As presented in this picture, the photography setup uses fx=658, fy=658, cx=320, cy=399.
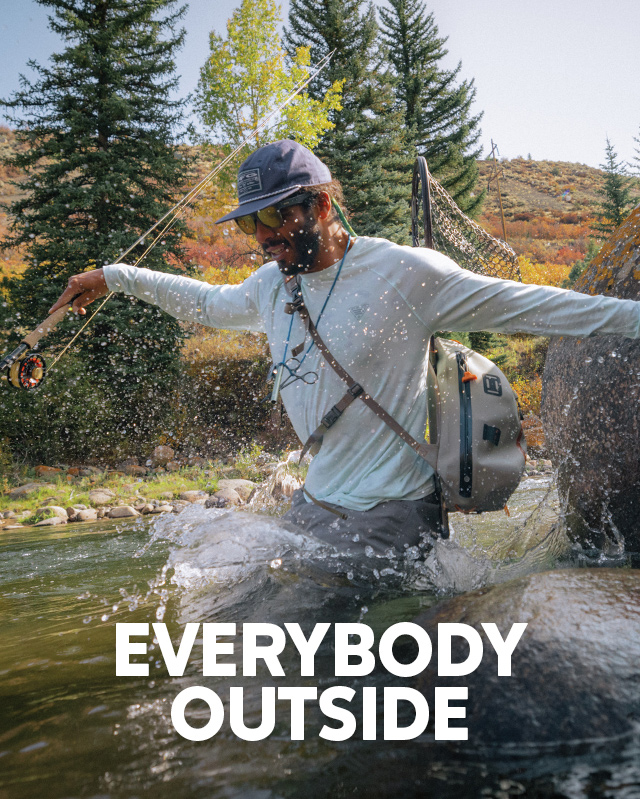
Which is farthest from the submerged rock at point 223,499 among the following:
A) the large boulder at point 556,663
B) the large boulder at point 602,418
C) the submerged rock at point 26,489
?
the large boulder at point 556,663

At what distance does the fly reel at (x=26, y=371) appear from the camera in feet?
12.0

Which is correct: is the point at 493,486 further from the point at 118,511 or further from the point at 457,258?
the point at 118,511

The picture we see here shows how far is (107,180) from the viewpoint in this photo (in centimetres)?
1428

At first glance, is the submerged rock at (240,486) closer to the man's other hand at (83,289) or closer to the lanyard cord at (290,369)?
the man's other hand at (83,289)

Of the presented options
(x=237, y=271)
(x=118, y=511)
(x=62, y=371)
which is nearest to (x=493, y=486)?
(x=118, y=511)

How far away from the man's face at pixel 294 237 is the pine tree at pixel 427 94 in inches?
997

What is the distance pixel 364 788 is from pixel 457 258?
4.85 metres

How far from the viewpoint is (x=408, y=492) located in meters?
2.70

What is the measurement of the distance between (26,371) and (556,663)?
3.17 meters

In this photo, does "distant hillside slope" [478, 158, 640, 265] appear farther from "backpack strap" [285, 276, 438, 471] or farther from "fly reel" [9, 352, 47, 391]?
"backpack strap" [285, 276, 438, 471]

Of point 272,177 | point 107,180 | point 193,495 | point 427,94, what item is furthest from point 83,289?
point 427,94

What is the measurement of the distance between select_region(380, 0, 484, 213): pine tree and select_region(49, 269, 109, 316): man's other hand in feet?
81.6

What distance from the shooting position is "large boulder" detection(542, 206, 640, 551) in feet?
9.97

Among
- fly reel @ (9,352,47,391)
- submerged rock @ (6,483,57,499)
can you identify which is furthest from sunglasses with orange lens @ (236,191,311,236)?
submerged rock @ (6,483,57,499)
